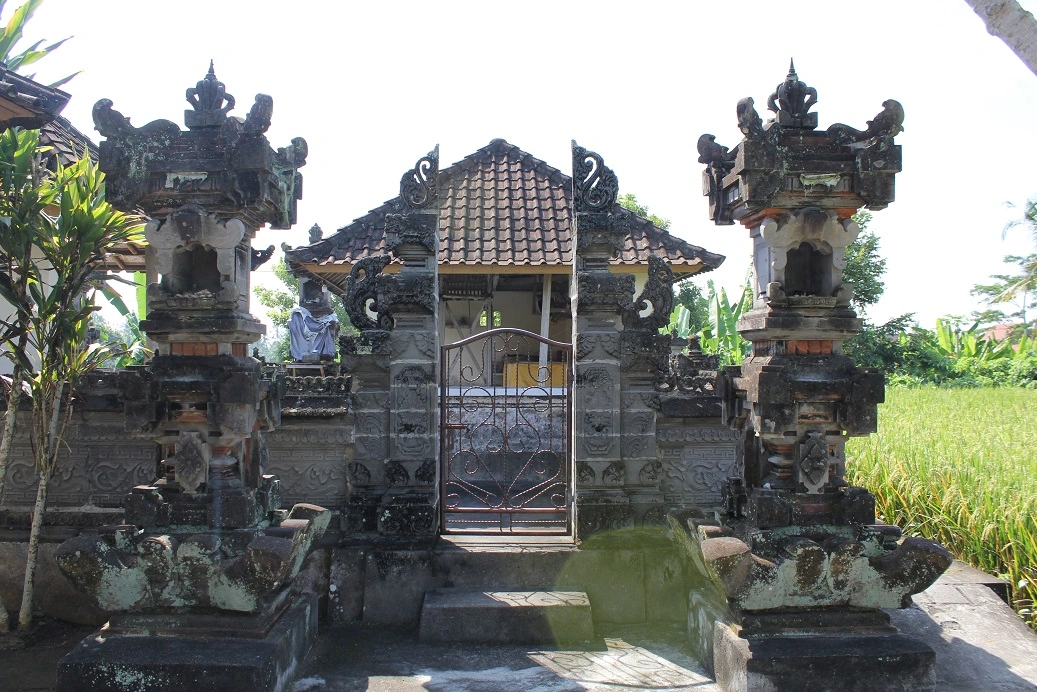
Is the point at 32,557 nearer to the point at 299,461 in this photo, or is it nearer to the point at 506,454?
the point at 299,461

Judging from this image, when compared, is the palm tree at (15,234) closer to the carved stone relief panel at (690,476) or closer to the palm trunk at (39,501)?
the palm trunk at (39,501)

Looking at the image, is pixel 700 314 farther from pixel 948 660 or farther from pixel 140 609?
pixel 140 609

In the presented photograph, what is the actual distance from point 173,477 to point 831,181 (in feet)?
14.4

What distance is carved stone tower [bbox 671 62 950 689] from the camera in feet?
13.1

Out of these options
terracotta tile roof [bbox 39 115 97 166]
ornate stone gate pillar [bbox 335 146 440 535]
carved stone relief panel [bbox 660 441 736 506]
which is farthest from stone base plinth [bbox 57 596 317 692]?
terracotta tile roof [bbox 39 115 97 166]

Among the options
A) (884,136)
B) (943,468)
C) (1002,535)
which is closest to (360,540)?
(884,136)

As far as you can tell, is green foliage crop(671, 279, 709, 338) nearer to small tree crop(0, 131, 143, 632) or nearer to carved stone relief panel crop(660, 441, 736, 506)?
carved stone relief panel crop(660, 441, 736, 506)

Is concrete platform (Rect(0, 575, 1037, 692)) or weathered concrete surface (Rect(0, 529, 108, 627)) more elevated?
weathered concrete surface (Rect(0, 529, 108, 627))

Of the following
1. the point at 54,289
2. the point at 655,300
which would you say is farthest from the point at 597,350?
the point at 54,289

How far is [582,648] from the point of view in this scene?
485 centimetres

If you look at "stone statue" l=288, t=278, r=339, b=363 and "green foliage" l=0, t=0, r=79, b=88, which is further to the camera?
"stone statue" l=288, t=278, r=339, b=363

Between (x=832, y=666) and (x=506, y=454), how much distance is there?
2.76m

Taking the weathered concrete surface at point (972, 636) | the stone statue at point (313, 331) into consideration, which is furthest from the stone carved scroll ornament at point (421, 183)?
the stone statue at point (313, 331)

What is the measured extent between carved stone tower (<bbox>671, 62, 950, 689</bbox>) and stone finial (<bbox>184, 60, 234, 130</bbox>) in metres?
3.23
